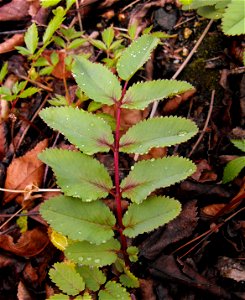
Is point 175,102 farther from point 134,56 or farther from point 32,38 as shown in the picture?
point 32,38

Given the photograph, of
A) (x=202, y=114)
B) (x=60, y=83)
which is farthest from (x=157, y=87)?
(x=60, y=83)

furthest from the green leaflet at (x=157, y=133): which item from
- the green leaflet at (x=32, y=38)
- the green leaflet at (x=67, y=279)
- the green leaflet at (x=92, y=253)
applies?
the green leaflet at (x=32, y=38)

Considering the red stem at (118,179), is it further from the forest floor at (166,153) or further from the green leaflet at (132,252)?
the forest floor at (166,153)

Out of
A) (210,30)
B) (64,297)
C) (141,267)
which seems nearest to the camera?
(64,297)

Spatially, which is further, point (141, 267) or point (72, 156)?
point (141, 267)

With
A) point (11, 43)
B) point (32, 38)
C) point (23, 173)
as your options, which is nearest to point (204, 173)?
point (23, 173)

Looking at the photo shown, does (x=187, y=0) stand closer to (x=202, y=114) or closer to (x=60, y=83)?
(x=202, y=114)
